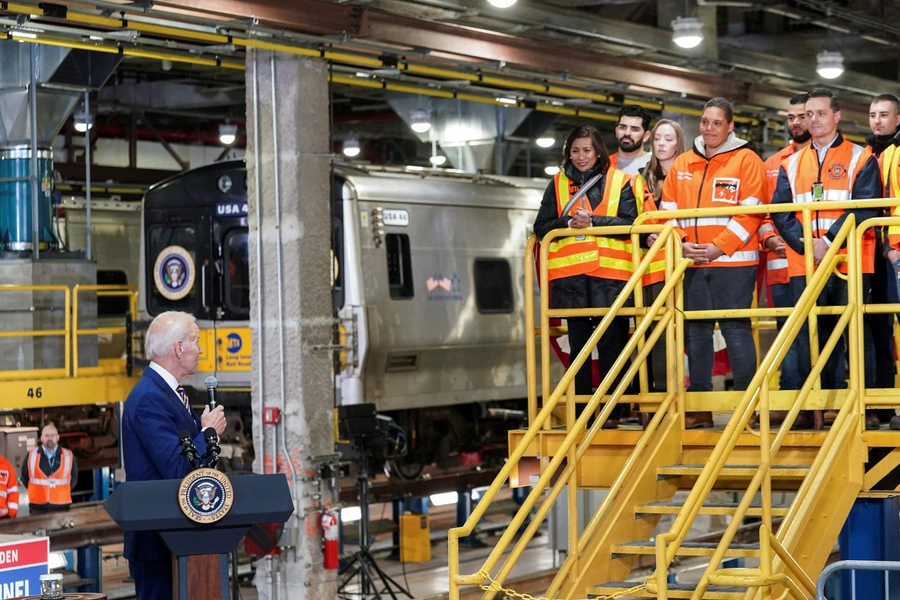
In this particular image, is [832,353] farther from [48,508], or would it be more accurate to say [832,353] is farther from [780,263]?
[48,508]

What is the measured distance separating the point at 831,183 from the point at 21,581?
482 centimetres

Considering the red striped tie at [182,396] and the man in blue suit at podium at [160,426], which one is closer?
the man in blue suit at podium at [160,426]

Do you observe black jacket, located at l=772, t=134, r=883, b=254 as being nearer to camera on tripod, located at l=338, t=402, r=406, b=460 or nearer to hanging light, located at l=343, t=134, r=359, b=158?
camera on tripod, located at l=338, t=402, r=406, b=460

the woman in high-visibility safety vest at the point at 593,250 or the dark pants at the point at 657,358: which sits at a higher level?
the woman in high-visibility safety vest at the point at 593,250

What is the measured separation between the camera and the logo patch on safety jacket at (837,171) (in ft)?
25.5

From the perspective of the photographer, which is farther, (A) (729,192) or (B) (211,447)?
(A) (729,192)

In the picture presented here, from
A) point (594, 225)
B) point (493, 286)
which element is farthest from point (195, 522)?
point (493, 286)

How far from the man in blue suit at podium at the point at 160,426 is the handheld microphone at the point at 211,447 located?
0.03 m

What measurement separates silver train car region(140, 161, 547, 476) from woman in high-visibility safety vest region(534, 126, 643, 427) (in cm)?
561

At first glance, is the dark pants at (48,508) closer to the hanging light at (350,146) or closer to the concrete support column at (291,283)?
the concrete support column at (291,283)

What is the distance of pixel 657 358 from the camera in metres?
8.38

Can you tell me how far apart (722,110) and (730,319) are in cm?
119

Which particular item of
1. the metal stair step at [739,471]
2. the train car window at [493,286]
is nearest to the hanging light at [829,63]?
the train car window at [493,286]

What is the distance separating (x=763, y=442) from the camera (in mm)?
6633
